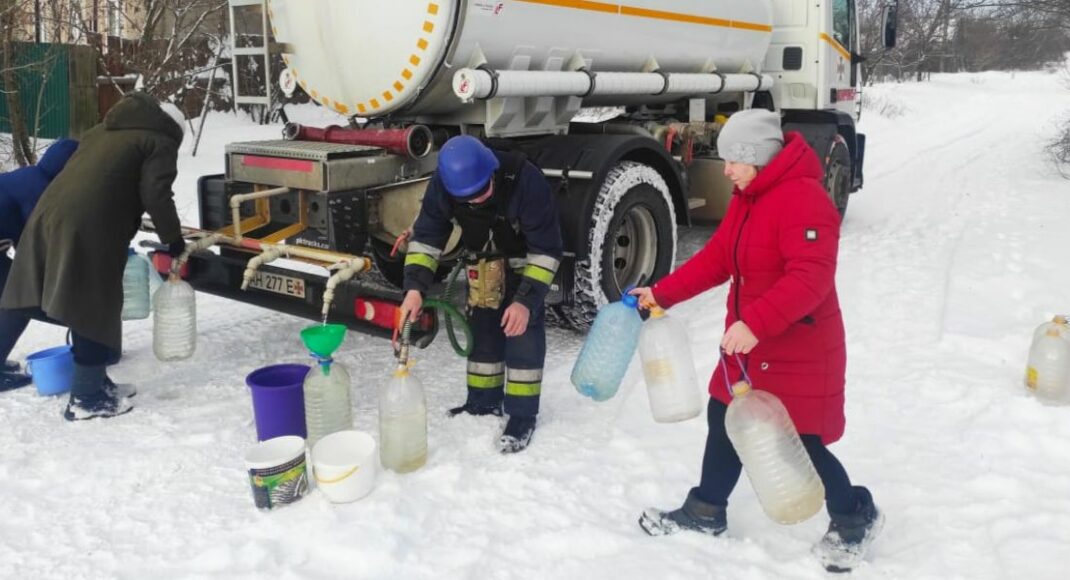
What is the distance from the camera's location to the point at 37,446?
3926 millimetres

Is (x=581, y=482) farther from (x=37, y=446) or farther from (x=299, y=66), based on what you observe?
(x=299, y=66)

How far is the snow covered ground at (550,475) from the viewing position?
305 cm

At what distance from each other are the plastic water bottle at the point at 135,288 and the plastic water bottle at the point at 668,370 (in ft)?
10.3

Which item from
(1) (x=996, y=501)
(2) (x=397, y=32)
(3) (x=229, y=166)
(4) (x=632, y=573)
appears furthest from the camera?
(3) (x=229, y=166)

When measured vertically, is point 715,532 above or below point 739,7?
below

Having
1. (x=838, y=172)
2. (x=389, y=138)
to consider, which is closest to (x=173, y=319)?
(x=389, y=138)

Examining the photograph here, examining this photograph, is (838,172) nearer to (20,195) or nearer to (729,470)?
(729,470)

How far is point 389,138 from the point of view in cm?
493

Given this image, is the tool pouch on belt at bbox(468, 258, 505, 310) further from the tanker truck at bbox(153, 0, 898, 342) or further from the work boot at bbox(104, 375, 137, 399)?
the work boot at bbox(104, 375, 137, 399)

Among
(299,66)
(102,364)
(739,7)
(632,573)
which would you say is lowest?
(632,573)

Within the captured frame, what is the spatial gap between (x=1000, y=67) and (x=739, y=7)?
56.3 meters

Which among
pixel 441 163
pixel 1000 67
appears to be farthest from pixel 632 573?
pixel 1000 67

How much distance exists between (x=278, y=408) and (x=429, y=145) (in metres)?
1.83

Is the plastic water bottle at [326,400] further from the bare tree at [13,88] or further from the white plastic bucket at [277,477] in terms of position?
the bare tree at [13,88]
